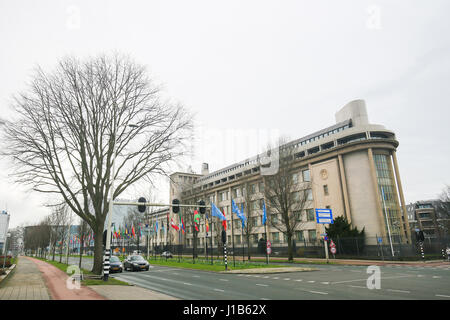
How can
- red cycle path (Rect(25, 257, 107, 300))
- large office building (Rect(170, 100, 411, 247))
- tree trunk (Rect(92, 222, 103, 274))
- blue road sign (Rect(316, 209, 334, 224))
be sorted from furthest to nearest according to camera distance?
large office building (Rect(170, 100, 411, 247)), blue road sign (Rect(316, 209, 334, 224)), tree trunk (Rect(92, 222, 103, 274)), red cycle path (Rect(25, 257, 107, 300))

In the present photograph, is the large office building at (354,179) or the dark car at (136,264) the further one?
the large office building at (354,179)

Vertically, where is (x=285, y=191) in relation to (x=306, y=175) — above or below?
below

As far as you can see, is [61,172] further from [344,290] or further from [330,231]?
[330,231]

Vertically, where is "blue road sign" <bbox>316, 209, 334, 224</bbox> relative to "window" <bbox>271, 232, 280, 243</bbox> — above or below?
above

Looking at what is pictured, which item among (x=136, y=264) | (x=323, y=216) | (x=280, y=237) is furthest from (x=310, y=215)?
(x=136, y=264)

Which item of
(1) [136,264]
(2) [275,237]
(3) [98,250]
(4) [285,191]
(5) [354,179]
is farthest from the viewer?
(2) [275,237]

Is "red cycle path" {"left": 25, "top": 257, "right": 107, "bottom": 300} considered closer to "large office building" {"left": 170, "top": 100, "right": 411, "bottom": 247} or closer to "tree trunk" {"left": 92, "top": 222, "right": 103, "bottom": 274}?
"tree trunk" {"left": 92, "top": 222, "right": 103, "bottom": 274}

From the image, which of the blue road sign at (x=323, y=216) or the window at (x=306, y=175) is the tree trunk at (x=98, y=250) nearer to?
the blue road sign at (x=323, y=216)

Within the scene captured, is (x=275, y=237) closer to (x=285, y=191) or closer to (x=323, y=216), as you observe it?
(x=285, y=191)

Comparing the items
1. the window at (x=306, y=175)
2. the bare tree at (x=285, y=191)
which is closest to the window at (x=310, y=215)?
the window at (x=306, y=175)

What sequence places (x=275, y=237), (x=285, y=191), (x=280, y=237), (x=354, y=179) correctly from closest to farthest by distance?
(x=285, y=191), (x=354, y=179), (x=280, y=237), (x=275, y=237)

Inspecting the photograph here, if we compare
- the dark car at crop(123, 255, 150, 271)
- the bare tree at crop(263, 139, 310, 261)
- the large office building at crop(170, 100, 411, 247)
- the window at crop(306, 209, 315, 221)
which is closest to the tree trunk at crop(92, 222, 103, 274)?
the dark car at crop(123, 255, 150, 271)

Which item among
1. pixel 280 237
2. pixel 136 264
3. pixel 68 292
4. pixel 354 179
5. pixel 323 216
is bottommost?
pixel 136 264
